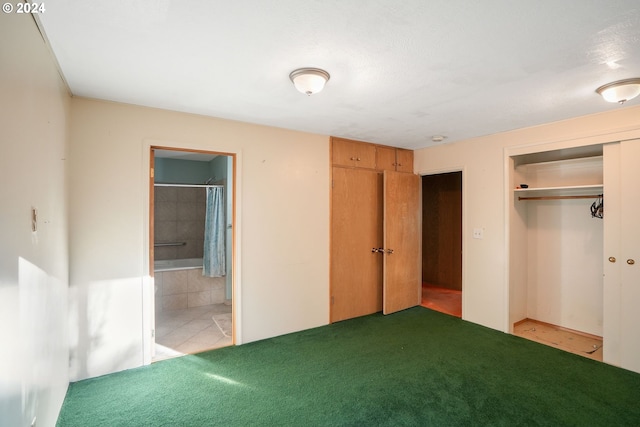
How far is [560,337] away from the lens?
135 inches

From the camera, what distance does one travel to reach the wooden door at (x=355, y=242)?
151 inches

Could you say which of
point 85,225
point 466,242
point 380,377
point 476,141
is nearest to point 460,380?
point 380,377

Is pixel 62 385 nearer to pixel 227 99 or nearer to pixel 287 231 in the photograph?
pixel 287 231

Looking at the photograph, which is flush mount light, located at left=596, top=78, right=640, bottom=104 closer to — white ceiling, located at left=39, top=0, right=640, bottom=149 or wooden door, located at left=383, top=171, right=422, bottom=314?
white ceiling, located at left=39, top=0, right=640, bottom=149

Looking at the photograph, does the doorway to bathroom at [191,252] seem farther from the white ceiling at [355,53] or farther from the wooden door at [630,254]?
the wooden door at [630,254]

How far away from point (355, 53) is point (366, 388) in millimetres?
2428

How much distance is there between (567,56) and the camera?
1805mm

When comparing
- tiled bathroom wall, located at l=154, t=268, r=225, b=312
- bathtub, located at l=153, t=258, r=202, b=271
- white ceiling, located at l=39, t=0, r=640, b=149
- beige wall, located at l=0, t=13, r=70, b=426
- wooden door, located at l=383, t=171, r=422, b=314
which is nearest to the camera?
beige wall, located at l=0, t=13, r=70, b=426

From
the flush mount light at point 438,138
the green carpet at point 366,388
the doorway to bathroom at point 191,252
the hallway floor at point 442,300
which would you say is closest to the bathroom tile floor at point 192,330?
the doorway to bathroom at point 191,252

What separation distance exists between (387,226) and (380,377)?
1.98m

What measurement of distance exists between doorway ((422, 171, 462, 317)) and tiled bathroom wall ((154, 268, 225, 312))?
3523 millimetres

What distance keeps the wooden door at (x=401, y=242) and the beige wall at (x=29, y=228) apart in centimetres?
334

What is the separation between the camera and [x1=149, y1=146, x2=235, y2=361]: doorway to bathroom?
3.27 metres

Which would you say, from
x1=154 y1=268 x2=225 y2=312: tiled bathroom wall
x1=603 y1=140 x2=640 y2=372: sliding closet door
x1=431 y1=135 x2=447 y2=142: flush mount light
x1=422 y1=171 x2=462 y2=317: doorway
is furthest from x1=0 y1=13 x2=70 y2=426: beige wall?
x1=422 y1=171 x2=462 y2=317: doorway
